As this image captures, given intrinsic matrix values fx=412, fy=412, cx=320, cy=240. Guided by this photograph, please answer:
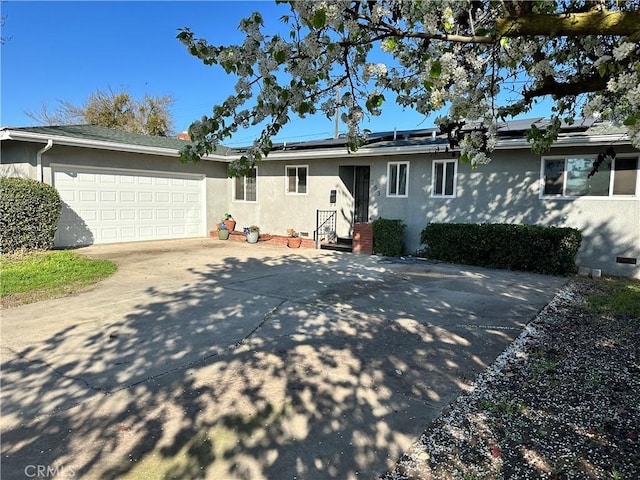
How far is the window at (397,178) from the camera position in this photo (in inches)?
481

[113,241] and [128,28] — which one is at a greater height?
[128,28]

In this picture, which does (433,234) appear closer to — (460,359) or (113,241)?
(460,359)

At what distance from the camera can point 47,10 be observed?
Result: 11.4 m

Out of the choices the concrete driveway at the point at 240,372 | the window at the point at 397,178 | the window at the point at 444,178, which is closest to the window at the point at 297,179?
the window at the point at 397,178

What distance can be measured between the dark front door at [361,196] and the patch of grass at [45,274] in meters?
7.66

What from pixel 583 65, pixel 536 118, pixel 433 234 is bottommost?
pixel 433 234

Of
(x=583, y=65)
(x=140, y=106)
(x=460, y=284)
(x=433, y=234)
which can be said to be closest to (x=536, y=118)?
(x=433, y=234)

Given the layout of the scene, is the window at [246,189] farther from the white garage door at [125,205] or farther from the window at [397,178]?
the window at [397,178]

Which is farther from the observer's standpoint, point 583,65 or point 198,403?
point 583,65

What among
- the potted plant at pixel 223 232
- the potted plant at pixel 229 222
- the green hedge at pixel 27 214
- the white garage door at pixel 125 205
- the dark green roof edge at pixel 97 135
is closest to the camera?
the green hedge at pixel 27 214

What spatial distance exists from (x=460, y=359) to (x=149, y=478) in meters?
3.09

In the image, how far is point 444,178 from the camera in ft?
37.8

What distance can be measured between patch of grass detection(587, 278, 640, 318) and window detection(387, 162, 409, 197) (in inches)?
222
